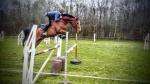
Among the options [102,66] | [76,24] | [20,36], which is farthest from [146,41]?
[102,66]

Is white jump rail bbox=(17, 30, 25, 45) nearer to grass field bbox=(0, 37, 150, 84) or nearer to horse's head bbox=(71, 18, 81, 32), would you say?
grass field bbox=(0, 37, 150, 84)

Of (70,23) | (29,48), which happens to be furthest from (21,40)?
(70,23)

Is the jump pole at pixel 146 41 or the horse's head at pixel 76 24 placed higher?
the horse's head at pixel 76 24

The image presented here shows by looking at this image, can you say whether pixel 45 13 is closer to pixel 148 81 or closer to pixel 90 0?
pixel 90 0

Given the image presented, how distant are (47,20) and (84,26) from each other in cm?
21

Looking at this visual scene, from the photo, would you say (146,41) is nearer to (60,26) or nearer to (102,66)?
(60,26)

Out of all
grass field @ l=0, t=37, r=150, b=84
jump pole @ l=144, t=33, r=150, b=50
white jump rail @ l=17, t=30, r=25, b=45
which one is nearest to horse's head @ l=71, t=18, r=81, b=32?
grass field @ l=0, t=37, r=150, b=84

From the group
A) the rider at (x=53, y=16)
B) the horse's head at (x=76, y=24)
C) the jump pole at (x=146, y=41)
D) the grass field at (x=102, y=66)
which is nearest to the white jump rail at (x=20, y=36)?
the grass field at (x=102, y=66)

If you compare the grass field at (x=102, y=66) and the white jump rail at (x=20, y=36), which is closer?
the grass field at (x=102, y=66)

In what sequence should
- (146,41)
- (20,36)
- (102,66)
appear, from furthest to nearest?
(102,66)
(20,36)
(146,41)

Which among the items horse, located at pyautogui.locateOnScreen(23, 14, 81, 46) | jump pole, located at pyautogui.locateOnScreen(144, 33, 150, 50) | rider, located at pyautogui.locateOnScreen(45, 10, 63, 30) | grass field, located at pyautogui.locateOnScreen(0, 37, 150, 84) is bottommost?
grass field, located at pyautogui.locateOnScreen(0, 37, 150, 84)

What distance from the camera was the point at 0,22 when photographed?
4.73 ft

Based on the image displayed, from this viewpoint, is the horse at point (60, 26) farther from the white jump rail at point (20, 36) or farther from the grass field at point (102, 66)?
the grass field at point (102, 66)

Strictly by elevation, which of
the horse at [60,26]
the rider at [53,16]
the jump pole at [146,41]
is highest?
the rider at [53,16]
